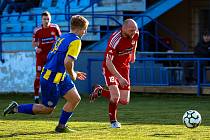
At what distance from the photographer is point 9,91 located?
76.5 feet

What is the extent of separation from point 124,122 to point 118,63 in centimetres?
130

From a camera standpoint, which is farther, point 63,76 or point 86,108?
point 86,108

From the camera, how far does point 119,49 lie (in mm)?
12914

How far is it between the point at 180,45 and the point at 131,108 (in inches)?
388

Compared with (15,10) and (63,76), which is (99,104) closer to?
(63,76)

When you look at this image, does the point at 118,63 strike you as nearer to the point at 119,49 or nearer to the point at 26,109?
the point at 119,49

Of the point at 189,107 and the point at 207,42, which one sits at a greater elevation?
the point at 207,42

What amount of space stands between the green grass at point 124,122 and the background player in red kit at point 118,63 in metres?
0.47

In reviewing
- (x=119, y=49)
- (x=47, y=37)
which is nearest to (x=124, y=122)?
(x=119, y=49)

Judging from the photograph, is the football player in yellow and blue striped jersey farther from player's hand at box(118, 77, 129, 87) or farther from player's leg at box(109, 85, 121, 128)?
player's leg at box(109, 85, 121, 128)

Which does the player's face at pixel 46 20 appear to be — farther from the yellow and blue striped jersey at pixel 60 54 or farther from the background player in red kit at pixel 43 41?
the yellow and blue striped jersey at pixel 60 54

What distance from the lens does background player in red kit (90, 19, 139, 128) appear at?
12484 mm

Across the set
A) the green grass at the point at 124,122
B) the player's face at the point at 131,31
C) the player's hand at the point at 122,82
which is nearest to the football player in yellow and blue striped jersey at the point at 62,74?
the green grass at the point at 124,122

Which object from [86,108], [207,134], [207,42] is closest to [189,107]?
[86,108]
